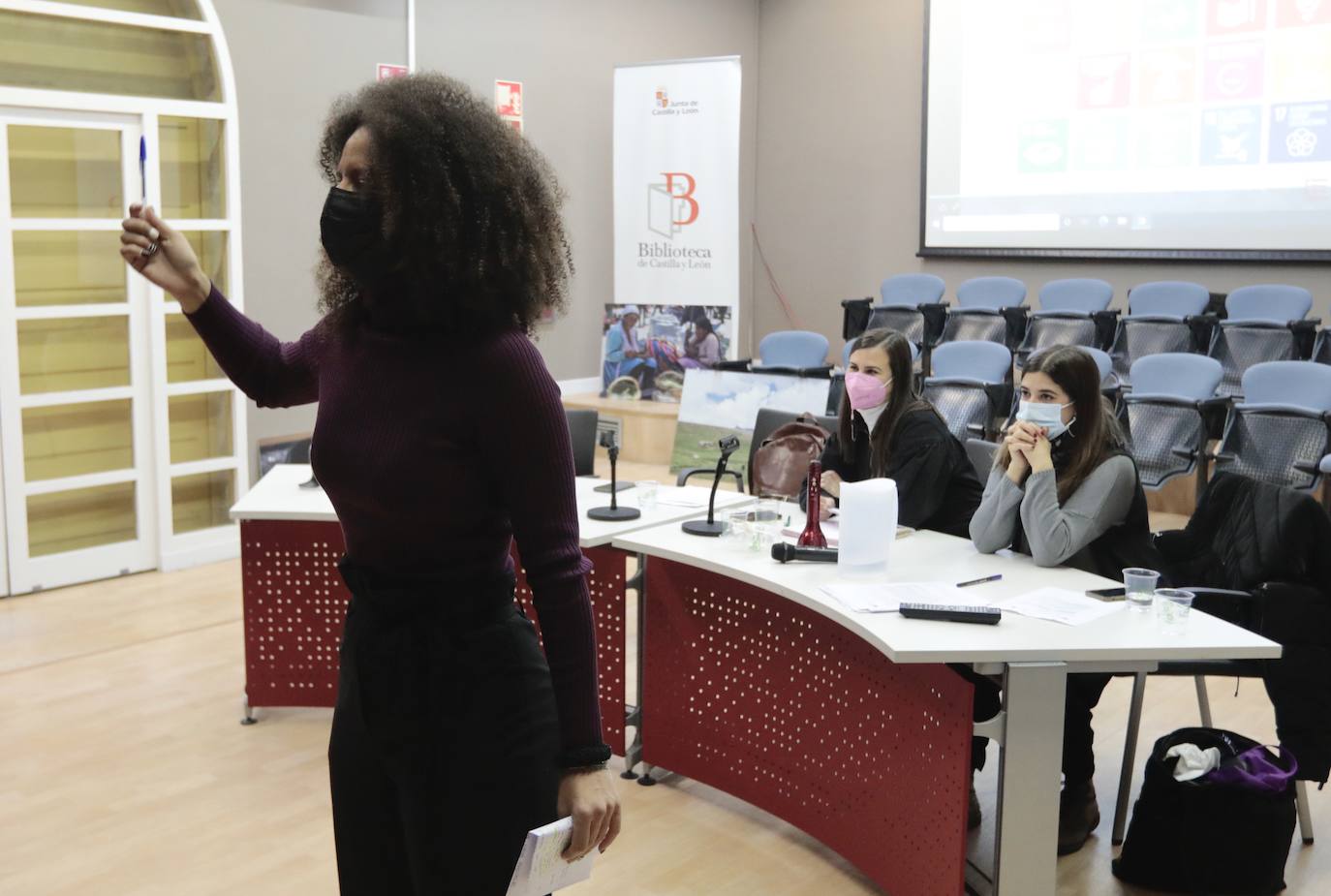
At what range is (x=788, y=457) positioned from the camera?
418 cm

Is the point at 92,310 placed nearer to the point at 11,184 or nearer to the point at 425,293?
the point at 11,184

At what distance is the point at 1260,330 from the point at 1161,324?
556 millimetres

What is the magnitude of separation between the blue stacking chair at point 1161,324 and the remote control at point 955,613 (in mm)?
4537

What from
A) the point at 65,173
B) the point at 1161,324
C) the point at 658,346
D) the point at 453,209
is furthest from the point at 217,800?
the point at 1161,324

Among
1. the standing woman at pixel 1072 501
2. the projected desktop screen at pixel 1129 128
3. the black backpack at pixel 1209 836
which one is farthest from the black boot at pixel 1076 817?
the projected desktop screen at pixel 1129 128

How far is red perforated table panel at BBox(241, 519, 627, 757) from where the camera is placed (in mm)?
3893

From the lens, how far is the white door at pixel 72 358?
17.4 feet

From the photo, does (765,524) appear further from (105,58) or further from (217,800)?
(105,58)

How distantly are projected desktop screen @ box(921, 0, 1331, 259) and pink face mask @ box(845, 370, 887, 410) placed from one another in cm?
515

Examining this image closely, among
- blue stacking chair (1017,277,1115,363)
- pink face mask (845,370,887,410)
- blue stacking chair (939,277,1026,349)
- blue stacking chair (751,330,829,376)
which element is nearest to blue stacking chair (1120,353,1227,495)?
blue stacking chair (1017,277,1115,363)

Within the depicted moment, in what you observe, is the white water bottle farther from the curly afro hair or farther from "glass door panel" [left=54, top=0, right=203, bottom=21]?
"glass door panel" [left=54, top=0, right=203, bottom=21]

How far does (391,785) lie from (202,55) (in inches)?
211

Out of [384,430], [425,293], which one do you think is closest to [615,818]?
[384,430]

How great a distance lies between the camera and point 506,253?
1.29 metres
